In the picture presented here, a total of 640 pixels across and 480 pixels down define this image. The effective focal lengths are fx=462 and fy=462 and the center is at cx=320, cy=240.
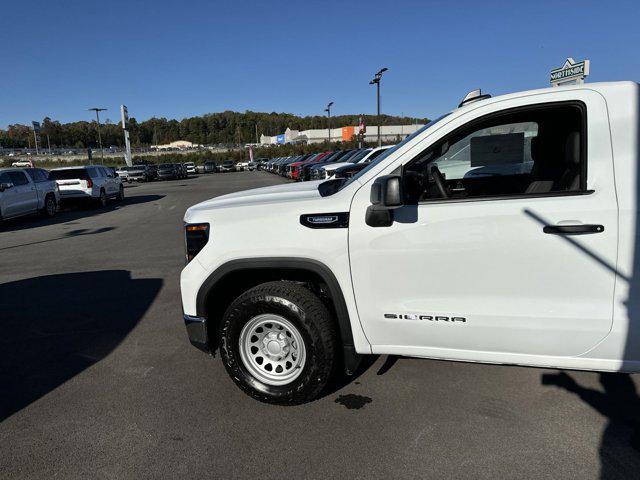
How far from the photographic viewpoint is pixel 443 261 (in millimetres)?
2775

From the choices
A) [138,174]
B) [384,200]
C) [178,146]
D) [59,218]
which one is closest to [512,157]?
[384,200]

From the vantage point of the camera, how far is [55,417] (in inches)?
127

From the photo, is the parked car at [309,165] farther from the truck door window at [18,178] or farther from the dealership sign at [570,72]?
the dealership sign at [570,72]

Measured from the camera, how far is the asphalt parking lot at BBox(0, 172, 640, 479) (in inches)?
104

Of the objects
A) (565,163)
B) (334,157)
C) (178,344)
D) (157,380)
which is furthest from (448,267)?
(334,157)

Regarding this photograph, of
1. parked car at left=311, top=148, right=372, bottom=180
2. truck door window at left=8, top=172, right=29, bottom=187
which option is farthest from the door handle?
parked car at left=311, top=148, right=372, bottom=180

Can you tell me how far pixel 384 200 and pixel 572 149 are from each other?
4.18ft

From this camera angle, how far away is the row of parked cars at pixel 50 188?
13555 mm

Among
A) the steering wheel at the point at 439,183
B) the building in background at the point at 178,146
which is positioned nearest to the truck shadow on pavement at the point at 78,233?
the steering wheel at the point at 439,183

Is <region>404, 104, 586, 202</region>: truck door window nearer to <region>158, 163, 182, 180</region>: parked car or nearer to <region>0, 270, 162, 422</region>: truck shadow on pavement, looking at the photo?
<region>0, 270, 162, 422</region>: truck shadow on pavement

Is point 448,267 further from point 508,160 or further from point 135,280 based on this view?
point 135,280

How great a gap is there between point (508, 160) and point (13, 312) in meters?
5.76

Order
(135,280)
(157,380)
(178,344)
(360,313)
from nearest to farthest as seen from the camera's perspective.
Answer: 1. (360,313)
2. (157,380)
3. (178,344)
4. (135,280)

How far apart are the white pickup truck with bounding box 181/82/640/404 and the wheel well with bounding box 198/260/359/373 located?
0.01 metres
